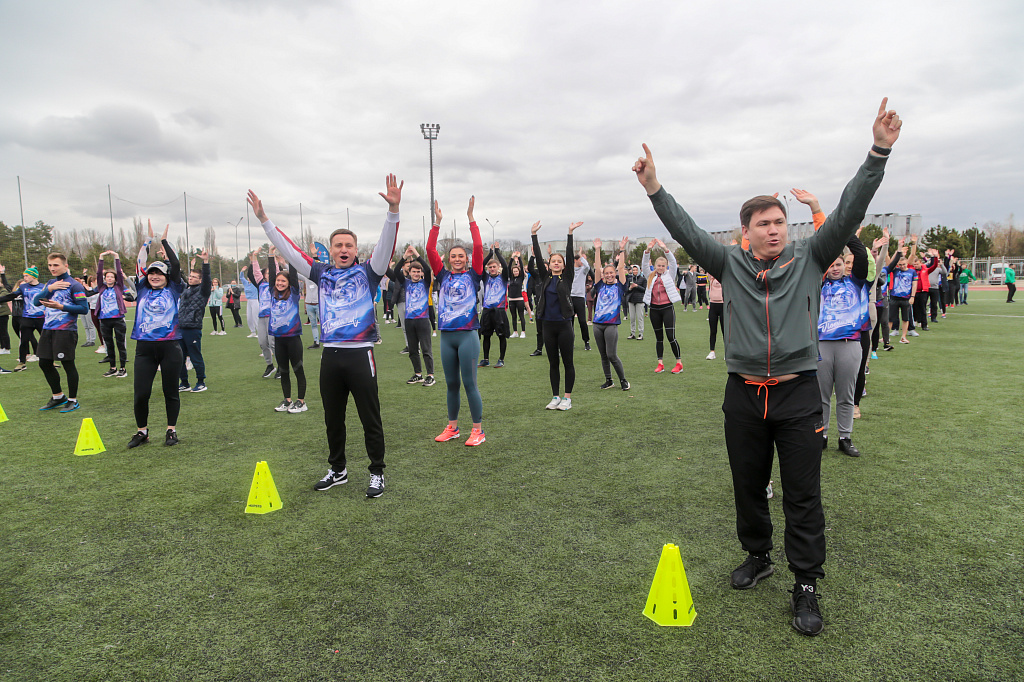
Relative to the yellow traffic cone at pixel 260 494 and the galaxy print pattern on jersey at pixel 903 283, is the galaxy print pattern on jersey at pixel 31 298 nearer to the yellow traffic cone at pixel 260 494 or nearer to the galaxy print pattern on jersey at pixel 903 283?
the yellow traffic cone at pixel 260 494

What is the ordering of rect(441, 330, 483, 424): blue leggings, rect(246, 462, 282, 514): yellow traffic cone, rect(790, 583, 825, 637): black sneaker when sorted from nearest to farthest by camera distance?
rect(790, 583, 825, 637): black sneaker < rect(246, 462, 282, 514): yellow traffic cone < rect(441, 330, 483, 424): blue leggings

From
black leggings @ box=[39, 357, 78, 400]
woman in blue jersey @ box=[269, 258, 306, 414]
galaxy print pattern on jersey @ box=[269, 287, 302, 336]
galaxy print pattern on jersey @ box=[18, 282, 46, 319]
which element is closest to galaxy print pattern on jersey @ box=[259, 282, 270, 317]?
woman in blue jersey @ box=[269, 258, 306, 414]

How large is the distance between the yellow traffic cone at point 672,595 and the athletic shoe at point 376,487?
262 centimetres

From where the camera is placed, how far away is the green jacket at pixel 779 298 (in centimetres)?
281

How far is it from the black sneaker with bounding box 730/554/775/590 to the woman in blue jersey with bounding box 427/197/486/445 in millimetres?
3293

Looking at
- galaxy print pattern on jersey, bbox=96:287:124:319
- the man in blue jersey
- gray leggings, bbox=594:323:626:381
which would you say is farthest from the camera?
galaxy print pattern on jersey, bbox=96:287:124:319

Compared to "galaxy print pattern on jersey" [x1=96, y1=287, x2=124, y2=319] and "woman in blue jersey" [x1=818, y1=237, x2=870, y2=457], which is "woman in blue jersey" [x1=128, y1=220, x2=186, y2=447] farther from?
"woman in blue jersey" [x1=818, y1=237, x2=870, y2=457]

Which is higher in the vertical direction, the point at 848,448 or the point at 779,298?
the point at 779,298

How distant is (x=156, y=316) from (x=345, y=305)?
9.76ft

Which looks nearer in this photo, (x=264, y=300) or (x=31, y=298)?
(x=31, y=298)

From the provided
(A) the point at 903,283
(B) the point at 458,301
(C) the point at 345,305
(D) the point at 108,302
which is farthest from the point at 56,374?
(A) the point at 903,283

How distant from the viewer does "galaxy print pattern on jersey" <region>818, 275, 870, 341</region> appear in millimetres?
5185

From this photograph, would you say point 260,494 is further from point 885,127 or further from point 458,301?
point 885,127

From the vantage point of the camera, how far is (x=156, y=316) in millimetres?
6117
